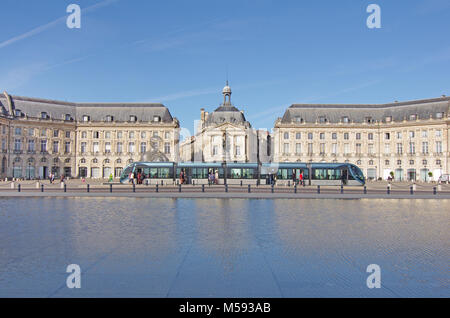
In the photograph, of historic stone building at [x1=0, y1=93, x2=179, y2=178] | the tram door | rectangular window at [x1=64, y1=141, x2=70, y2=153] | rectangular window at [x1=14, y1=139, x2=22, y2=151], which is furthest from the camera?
rectangular window at [x1=64, y1=141, x2=70, y2=153]

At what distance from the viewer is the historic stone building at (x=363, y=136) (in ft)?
235

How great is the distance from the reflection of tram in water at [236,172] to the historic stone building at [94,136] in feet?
103

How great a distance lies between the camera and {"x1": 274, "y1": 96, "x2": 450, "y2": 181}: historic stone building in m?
71.7

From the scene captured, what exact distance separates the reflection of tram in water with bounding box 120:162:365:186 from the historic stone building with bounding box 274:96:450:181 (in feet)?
110

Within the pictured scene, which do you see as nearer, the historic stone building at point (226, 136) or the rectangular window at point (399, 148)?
the rectangular window at point (399, 148)

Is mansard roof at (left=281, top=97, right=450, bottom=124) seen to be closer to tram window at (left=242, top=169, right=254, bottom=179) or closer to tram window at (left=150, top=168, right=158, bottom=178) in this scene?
tram window at (left=242, top=169, right=254, bottom=179)

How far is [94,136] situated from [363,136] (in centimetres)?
6074

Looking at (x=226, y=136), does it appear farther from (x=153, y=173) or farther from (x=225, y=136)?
(x=153, y=173)

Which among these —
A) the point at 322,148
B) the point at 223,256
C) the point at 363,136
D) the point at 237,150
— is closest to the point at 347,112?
the point at 363,136

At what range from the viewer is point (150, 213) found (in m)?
16.5

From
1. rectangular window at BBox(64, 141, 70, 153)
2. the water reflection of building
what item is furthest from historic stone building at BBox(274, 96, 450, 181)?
the water reflection of building

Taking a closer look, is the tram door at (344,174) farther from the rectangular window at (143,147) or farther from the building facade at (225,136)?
the rectangular window at (143,147)

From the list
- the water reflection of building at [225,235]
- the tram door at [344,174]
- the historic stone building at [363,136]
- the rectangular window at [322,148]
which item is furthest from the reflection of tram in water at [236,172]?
the rectangular window at [322,148]
